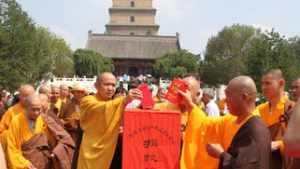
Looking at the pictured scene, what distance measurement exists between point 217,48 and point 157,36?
36287 mm

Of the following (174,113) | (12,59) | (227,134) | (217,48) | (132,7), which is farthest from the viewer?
(132,7)

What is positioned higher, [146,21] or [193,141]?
[146,21]

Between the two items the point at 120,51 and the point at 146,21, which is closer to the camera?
the point at 120,51

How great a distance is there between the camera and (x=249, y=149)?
14.3ft

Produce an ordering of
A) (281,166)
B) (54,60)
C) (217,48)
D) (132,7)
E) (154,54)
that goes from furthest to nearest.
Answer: (132,7) → (154,54) → (54,60) → (217,48) → (281,166)

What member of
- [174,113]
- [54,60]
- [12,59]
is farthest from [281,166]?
[54,60]

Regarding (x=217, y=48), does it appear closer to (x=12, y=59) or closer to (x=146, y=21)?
(x=12, y=59)

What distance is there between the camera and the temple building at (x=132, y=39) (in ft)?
316

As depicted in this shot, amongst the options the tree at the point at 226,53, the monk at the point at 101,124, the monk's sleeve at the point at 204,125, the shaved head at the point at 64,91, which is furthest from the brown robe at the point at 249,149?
the tree at the point at 226,53

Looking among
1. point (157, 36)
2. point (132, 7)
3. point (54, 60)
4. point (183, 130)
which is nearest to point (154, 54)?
point (157, 36)

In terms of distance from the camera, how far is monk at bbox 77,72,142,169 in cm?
673

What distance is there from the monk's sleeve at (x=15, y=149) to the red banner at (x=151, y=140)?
4.95 feet

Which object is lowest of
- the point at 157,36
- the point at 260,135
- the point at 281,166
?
the point at 281,166

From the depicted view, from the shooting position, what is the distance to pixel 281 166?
561cm
